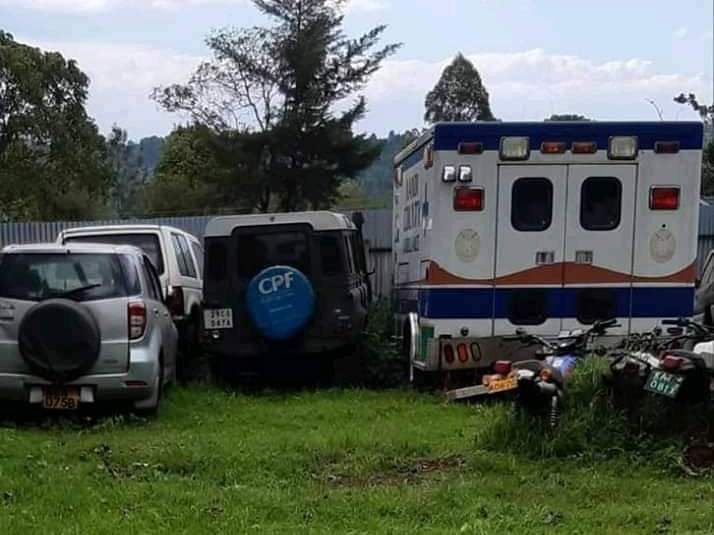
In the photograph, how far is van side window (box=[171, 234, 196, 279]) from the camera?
11.8m

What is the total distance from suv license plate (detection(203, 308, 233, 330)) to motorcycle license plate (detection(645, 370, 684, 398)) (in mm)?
5117

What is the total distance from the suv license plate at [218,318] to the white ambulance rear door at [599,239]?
346 cm

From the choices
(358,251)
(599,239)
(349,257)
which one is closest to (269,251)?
(349,257)

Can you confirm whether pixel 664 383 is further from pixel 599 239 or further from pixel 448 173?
pixel 448 173

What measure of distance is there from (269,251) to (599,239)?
3.44 metres

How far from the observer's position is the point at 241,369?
1073 centimetres

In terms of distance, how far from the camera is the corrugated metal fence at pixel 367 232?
18000 mm

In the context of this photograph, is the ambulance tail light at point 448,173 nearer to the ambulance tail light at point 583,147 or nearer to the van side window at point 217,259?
the ambulance tail light at point 583,147

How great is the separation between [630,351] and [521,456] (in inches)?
46.2

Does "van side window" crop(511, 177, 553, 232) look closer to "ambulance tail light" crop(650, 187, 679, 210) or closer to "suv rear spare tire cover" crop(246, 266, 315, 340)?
"ambulance tail light" crop(650, 187, 679, 210)

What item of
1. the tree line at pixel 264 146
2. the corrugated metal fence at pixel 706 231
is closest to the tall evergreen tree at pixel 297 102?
the tree line at pixel 264 146

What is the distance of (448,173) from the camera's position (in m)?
9.29

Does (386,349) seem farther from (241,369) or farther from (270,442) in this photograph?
(270,442)

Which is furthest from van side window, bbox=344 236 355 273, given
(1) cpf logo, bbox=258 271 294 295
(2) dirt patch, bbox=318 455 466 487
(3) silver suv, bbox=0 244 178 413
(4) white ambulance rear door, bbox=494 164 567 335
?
(2) dirt patch, bbox=318 455 466 487
